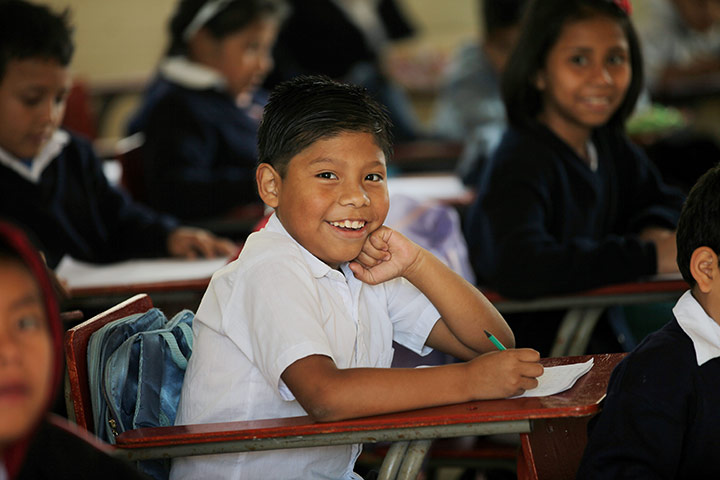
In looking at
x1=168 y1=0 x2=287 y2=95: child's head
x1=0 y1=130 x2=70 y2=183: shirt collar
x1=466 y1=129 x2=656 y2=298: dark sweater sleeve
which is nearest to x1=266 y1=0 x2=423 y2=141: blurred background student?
x1=168 y1=0 x2=287 y2=95: child's head

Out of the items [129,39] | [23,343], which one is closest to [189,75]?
[23,343]

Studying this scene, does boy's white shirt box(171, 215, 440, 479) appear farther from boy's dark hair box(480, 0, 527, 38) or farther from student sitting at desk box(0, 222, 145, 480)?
boy's dark hair box(480, 0, 527, 38)

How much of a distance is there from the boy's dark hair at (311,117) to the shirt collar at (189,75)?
84.1 inches

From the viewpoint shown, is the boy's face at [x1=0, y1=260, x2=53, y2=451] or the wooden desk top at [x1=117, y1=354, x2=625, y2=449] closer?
the boy's face at [x1=0, y1=260, x2=53, y2=451]

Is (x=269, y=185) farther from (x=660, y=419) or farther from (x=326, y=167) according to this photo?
(x=660, y=419)

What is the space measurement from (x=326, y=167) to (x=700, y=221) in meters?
0.58

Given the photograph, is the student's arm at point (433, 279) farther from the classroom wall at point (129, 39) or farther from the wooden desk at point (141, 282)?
the classroom wall at point (129, 39)

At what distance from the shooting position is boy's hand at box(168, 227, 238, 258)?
2684 mm

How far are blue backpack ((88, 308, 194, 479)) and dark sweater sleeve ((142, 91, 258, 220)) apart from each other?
5.68 feet

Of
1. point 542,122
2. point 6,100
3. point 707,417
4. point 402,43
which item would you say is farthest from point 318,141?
point 402,43

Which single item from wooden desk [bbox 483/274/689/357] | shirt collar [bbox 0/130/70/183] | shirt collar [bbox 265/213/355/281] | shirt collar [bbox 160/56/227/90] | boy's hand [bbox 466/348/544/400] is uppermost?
shirt collar [bbox 265/213/355/281]

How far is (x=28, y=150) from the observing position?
103 inches

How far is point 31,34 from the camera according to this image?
8.40 ft

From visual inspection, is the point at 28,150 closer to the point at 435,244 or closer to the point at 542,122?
the point at 435,244
